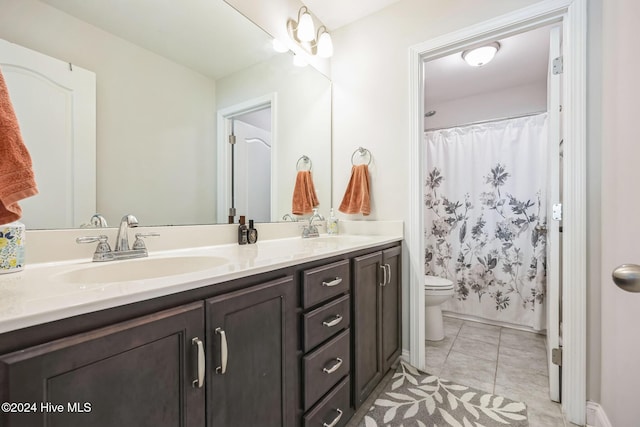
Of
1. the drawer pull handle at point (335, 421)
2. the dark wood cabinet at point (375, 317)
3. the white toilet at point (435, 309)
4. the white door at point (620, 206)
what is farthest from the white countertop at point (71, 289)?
the white toilet at point (435, 309)

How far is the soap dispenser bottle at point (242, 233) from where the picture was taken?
1.49 metres

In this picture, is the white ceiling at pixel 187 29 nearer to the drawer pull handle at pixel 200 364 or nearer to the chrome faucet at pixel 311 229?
the chrome faucet at pixel 311 229

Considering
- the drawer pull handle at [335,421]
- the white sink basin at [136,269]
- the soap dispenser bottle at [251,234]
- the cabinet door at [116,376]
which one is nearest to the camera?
the cabinet door at [116,376]

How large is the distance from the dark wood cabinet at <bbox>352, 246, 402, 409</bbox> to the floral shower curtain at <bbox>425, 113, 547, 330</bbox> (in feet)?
4.24

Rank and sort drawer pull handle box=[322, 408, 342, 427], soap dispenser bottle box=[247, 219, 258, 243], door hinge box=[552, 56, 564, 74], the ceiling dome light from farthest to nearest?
the ceiling dome light
soap dispenser bottle box=[247, 219, 258, 243]
door hinge box=[552, 56, 564, 74]
drawer pull handle box=[322, 408, 342, 427]

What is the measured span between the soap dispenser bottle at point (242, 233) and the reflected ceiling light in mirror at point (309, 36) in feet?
4.32

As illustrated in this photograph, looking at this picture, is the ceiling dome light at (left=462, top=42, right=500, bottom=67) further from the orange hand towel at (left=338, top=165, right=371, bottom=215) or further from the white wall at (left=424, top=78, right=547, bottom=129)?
the orange hand towel at (left=338, top=165, right=371, bottom=215)

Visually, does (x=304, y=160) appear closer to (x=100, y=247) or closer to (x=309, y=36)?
(x=309, y=36)

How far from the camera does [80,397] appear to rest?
0.50m

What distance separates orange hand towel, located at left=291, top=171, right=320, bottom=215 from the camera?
1971 millimetres

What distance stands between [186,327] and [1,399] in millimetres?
289

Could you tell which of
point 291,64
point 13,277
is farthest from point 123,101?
point 291,64

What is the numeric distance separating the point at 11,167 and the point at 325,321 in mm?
1014

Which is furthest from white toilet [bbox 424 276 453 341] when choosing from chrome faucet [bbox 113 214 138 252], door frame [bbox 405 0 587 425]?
chrome faucet [bbox 113 214 138 252]
